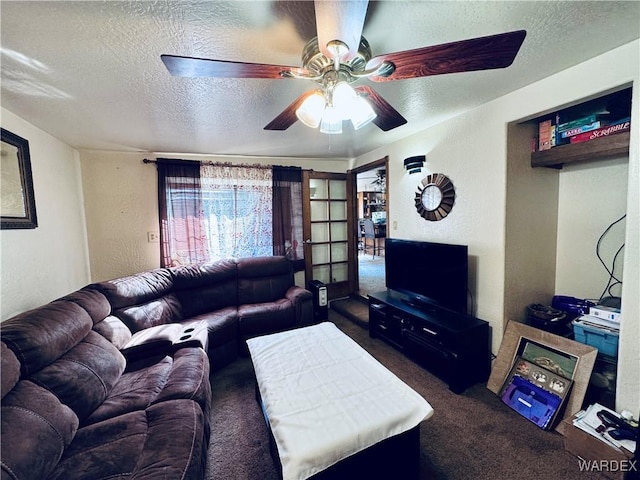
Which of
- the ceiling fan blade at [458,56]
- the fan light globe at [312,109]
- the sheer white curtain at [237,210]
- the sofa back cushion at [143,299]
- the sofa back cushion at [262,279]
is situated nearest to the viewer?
the ceiling fan blade at [458,56]

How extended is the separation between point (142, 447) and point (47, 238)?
2.08 meters

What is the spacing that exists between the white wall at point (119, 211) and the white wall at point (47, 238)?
10 centimetres

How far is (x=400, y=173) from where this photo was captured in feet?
10.2

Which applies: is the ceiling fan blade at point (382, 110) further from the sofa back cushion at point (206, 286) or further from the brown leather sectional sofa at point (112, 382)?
the sofa back cushion at point (206, 286)

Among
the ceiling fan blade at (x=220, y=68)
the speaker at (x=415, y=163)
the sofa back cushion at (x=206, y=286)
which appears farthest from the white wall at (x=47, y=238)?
the speaker at (x=415, y=163)

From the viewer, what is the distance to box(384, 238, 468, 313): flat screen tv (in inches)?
87.5

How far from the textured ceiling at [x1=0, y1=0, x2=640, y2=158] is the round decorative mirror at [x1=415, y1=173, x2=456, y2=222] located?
2.11 ft

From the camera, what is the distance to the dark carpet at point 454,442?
4.62 ft

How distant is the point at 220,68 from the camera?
107cm

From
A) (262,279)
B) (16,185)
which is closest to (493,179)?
(262,279)

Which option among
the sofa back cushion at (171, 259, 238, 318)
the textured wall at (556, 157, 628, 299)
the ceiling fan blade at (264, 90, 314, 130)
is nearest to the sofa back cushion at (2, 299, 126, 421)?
the sofa back cushion at (171, 259, 238, 318)

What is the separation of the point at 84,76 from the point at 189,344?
1.89 m

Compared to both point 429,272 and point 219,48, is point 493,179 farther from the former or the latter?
point 219,48

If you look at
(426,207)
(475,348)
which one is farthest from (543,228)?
(475,348)
